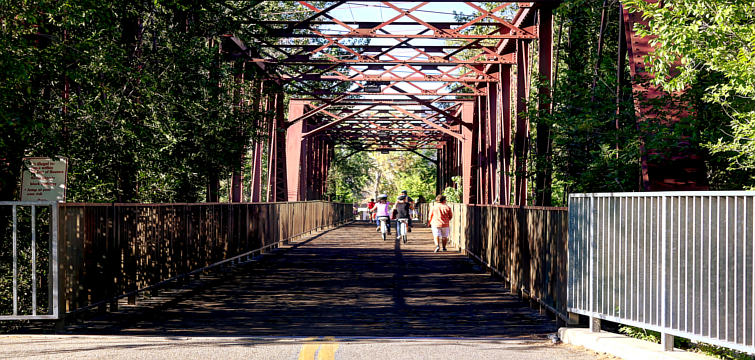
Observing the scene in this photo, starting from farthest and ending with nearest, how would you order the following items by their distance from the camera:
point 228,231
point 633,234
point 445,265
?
1. point 445,265
2. point 228,231
3. point 633,234

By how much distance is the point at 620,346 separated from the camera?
7.04 metres

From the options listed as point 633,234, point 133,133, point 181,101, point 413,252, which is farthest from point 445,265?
point 633,234

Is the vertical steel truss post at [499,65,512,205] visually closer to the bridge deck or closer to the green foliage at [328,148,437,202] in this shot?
the bridge deck

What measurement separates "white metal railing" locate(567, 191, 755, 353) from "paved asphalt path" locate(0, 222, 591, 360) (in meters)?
0.68

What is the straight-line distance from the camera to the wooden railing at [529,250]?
29.4 ft

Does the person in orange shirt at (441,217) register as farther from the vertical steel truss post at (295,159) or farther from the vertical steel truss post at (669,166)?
the vertical steel truss post at (295,159)

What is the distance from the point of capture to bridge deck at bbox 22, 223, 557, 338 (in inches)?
355

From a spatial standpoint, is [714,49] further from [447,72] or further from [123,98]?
[447,72]

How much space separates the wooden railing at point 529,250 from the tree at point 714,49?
6.02ft

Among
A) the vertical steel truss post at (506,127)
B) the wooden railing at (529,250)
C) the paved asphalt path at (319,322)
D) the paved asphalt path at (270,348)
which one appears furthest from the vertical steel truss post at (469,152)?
the paved asphalt path at (270,348)

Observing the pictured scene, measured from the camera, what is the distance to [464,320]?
995cm

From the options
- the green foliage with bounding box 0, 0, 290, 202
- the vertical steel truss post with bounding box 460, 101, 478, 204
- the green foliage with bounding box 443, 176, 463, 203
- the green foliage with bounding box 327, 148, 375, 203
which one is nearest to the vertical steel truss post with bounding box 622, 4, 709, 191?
the green foliage with bounding box 0, 0, 290, 202

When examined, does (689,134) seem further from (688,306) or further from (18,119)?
(18,119)

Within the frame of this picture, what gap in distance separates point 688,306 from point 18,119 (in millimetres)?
6424
